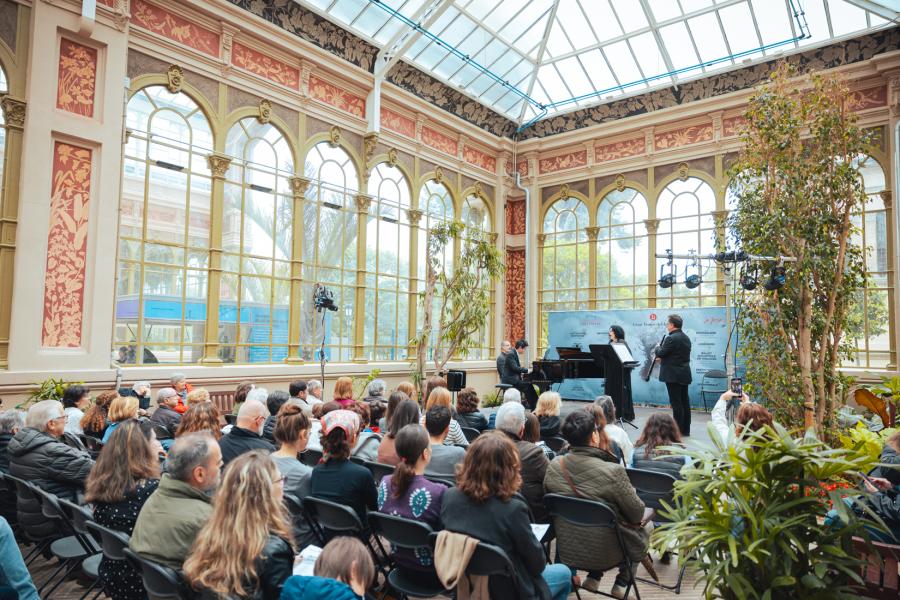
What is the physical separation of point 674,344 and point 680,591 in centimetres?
429

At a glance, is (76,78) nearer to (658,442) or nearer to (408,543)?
(408,543)

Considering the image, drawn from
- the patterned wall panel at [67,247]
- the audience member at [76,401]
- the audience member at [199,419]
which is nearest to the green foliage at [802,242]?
the audience member at [199,419]

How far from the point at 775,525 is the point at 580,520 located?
1.00m

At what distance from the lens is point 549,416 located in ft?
14.4

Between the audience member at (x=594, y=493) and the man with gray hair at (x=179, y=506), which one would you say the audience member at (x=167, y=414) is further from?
the audience member at (x=594, y=493)

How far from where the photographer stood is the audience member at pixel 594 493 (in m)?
2.74

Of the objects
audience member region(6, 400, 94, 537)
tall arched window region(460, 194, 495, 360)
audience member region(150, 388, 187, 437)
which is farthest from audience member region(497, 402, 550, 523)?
tall arched window region(460, 194, 495, 360)

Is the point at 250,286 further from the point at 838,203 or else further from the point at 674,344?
the point at 838,203

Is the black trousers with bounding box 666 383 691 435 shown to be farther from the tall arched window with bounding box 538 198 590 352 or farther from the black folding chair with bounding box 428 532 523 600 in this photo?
the black folding chair with bounding box 428 532 523 600

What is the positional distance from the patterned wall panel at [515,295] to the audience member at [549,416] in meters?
8.88

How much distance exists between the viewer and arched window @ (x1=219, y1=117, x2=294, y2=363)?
8.52 meters

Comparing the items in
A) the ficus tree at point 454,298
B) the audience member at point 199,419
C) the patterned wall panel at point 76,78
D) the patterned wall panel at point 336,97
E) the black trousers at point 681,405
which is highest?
the patterned wall panel at point 336,97

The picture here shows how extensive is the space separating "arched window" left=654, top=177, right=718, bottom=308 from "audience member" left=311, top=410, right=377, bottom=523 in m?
9.69

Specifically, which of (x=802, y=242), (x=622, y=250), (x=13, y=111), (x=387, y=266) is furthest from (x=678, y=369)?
(x=13, y=111)
